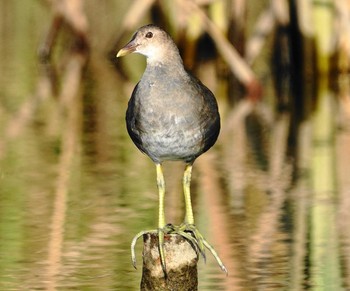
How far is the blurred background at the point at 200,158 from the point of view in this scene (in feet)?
24.8

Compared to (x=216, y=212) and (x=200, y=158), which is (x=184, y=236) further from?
(x=200, y=158)

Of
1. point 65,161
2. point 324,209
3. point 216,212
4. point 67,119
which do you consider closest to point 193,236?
point 216,212

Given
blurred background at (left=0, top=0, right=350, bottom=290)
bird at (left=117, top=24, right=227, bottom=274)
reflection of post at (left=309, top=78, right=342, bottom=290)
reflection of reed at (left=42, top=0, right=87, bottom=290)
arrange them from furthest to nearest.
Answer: reflection of reed at (left=42, top=0, right=87, bottom=290) < blurred background at (left=0, top=0, right=350, bottom=290) < reflection of post at (left=309, top=78, right=342, bottom=290) < bird at (left=117, top=24, right=227, bottom=274)

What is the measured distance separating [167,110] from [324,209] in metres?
2.76

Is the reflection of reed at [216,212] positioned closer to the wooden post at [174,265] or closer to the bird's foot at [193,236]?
the bird's foot at [193,236]

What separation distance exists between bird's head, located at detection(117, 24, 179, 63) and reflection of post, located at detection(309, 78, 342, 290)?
134 cm

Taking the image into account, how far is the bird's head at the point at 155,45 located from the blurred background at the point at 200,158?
1128 mm

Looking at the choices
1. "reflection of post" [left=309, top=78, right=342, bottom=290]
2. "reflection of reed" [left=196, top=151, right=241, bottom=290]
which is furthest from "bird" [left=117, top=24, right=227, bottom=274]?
"reflection of post" [left=309, top=78, right=342, bottom=290]

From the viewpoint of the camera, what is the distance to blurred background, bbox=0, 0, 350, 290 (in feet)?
24.8

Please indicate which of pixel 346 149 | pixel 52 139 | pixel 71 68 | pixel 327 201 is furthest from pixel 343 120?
pixel 71 68

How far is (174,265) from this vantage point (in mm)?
6488

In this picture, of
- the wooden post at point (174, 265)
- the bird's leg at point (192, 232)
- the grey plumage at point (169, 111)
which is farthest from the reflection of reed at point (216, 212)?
the grey plumage at point (169, 111)

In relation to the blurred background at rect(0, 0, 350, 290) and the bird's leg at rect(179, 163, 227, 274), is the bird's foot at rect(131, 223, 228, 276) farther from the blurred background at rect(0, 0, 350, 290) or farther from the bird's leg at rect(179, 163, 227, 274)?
the blurred background at rect(0, 0, 350, 290)

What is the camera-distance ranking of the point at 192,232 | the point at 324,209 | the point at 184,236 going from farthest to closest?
the point at 324,209, the point at 192,232, the point at 184,236
